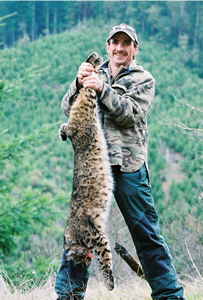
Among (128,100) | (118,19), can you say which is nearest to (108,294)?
(128,100)

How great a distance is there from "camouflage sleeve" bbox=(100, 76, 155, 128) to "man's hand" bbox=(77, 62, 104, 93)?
0.16 ft

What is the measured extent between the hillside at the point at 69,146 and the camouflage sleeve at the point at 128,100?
431 cm

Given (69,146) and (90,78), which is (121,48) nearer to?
(90,78)

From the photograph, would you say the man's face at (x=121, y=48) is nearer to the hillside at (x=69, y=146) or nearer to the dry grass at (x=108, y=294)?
the dry grass at (x=108, y=294)

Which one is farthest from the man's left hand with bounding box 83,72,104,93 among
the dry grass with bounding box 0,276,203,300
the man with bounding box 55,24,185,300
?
the dry grass with bounding box 0,276,203,300

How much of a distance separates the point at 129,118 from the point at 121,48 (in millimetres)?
571

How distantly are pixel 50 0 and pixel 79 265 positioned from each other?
36124mm

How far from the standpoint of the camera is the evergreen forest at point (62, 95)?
25.7 ft

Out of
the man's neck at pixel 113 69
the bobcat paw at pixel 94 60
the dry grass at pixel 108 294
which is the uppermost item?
the bobcat paw at pixel 94 60

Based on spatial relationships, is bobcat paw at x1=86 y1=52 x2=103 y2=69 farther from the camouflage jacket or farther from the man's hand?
the camouflage jacket

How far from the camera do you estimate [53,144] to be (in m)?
23.3

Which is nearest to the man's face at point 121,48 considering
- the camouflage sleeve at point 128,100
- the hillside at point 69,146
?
the camouflage sleeve at point 128,100

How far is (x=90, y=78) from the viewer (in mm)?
2885

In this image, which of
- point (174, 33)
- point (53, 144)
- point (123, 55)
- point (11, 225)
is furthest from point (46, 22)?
point (123, 55)
